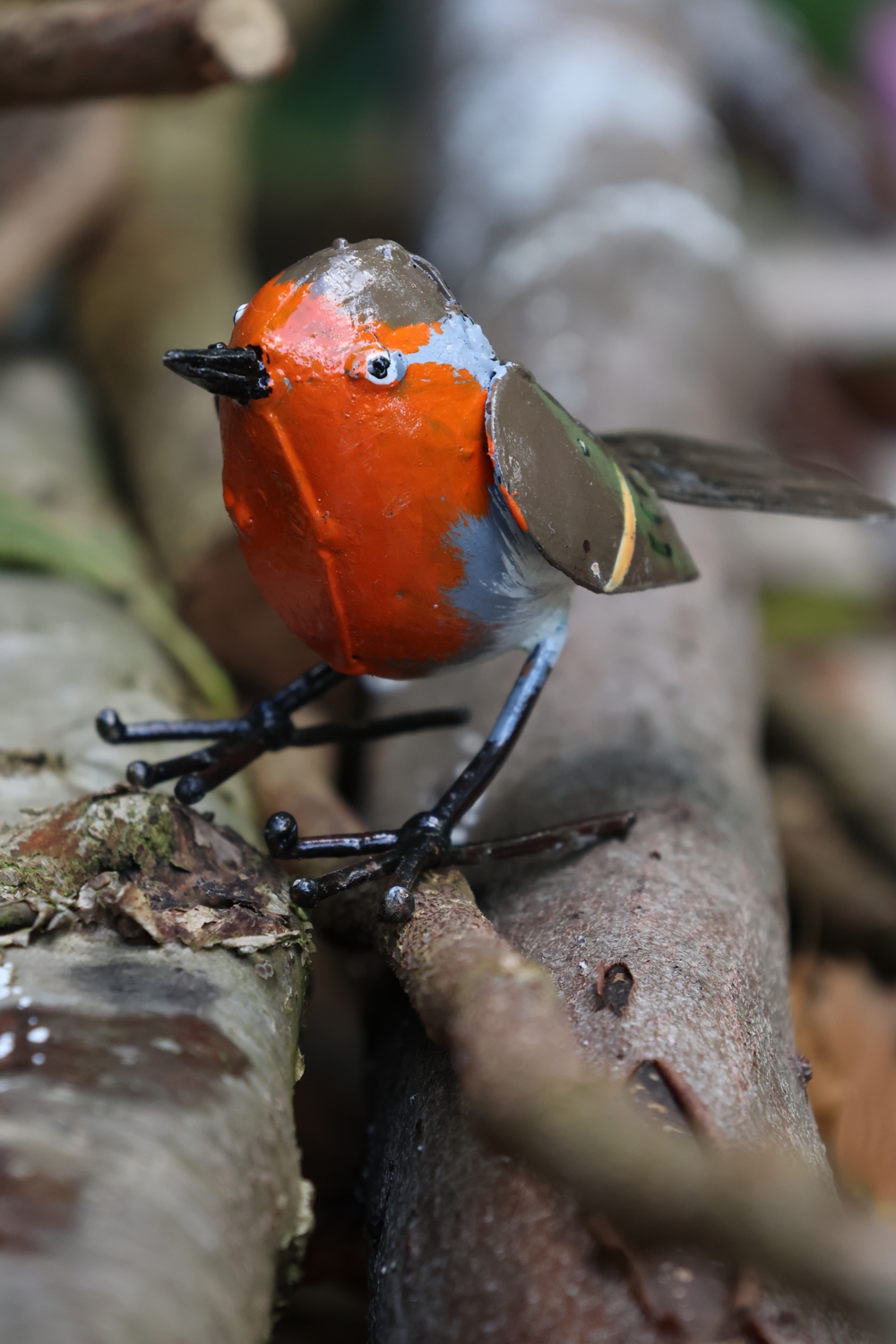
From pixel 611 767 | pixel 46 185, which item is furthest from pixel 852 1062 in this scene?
pixel 46 185

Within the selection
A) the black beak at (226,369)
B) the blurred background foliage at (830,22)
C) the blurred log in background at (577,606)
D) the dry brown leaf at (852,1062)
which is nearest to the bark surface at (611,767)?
the blurred log in background at (577,606)

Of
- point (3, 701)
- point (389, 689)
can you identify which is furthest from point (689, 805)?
point (3, 701)

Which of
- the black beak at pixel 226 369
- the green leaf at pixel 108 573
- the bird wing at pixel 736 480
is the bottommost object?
the green leaf at pixel 108 573

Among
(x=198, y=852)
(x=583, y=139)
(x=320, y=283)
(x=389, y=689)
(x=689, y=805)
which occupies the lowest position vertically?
(x=389, y=689)

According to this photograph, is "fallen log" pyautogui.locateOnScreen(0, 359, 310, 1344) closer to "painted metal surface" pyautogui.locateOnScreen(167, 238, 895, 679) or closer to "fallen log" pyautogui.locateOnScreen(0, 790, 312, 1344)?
"fallen log" pyautogui.locateOnScreen(0, 790, 312, 1344)

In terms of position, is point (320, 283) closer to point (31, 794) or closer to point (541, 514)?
point (541, 514)

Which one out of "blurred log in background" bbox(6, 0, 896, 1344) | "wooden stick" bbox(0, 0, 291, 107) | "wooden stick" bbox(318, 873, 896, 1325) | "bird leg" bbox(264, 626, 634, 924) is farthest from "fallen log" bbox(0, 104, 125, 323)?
"wooden stick" bbox(318, 873, 896, 1325)

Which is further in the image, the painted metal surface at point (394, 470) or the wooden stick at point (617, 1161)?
the painted metal surface at point (394, 470)

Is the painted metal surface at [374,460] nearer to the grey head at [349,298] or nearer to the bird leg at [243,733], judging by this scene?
the grey head at [349,298]
